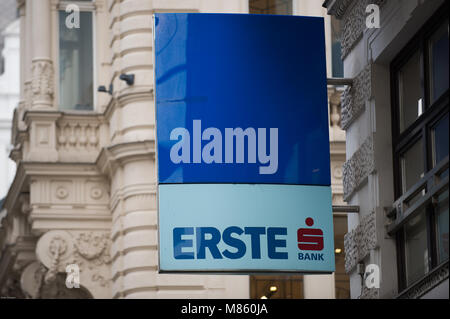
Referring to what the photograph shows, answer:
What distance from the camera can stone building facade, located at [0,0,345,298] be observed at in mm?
29938

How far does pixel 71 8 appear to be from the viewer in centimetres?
3238

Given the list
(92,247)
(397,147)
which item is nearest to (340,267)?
(92,247)

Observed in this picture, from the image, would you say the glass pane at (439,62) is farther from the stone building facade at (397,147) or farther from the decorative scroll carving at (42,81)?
the decorative scroll carving at (42,81)

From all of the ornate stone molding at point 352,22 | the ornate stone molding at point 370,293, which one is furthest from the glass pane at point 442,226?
the ornate stone molding at point 352,22

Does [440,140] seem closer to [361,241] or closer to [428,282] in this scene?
[428,282]

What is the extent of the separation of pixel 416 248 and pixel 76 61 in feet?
62.1

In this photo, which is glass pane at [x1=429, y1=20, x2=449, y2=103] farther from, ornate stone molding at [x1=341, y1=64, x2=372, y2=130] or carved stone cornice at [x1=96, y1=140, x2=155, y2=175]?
carved stone cornice at [x1=96, y1=140, x2=155, y2=175]

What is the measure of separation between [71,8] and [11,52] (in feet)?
125

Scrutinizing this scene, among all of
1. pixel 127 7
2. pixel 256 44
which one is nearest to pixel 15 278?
pixel 127 7

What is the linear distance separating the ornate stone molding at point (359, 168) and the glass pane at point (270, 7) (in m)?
13.5

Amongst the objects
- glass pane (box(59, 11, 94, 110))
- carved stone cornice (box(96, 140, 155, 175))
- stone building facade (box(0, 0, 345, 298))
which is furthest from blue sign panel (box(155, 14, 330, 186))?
glass pane (box(59, 11, 94, 110))

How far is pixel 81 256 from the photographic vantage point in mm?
31516

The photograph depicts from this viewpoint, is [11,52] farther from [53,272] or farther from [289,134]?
[289,134]

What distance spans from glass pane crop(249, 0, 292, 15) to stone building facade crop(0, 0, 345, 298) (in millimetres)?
180
